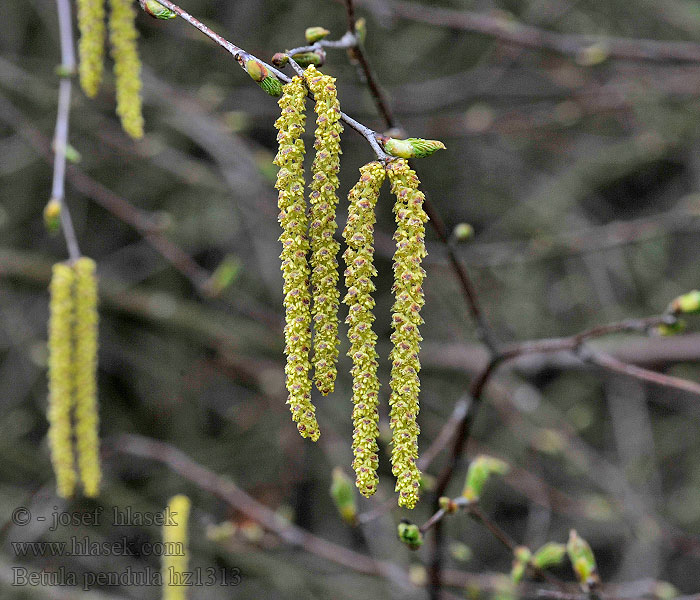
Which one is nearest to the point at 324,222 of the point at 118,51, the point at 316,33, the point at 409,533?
the point at 316,33

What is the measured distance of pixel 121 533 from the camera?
3.95 meters

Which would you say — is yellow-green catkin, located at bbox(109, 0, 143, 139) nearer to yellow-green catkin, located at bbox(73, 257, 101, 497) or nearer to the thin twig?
the thin twig

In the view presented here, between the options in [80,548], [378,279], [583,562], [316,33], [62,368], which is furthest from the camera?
[378,279]

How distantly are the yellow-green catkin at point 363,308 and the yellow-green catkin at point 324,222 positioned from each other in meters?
0.03

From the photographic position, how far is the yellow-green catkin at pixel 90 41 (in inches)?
58.2

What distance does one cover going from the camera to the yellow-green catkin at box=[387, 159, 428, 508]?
2.77ft

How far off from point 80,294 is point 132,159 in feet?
6.47

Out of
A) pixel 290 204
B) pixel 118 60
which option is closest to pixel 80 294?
pixel 118 60

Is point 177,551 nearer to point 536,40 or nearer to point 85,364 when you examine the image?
point 85,364

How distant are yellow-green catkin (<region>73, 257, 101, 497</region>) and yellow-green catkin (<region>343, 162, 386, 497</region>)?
99cm

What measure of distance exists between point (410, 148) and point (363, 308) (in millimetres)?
200

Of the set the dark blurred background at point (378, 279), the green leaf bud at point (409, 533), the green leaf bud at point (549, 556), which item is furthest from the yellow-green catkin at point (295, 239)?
the dark blurred background at point (378, 279)

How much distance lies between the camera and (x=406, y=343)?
87cm

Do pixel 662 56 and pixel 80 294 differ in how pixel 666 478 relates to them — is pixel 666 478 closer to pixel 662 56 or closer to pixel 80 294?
pixel 662 56
